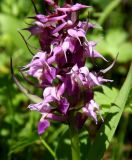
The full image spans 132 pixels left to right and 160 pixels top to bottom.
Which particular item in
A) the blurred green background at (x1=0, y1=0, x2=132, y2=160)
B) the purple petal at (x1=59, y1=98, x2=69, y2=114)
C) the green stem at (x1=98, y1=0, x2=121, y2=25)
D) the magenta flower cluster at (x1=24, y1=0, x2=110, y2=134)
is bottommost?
the blurred green background at (x1=0, y1=0, x2=132, y2=160)

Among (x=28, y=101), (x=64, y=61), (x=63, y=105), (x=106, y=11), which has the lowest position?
(x=28, y=101)

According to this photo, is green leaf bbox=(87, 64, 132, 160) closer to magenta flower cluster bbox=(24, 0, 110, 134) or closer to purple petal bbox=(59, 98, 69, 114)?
magenta flower cluster bbox=(24, 0, 110, 134)

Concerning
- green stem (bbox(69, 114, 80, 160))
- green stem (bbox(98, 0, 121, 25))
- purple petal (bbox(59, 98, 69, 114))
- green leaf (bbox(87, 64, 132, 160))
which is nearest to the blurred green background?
green stem (bbox(98, 0, 121, 25))

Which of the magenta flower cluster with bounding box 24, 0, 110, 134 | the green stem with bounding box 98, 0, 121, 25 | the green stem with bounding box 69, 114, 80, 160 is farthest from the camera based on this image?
the green stem with bounding box 98, 0, 121, 25

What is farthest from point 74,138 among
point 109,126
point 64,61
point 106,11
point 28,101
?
point 106,11

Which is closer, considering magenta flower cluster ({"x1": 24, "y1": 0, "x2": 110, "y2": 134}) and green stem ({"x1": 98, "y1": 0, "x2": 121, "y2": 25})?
magenta flower cluster ({"x1": 24, "y1": 0, "x2": 110, "y2": 134})

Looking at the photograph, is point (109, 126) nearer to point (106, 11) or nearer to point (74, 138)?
point (74, 138)

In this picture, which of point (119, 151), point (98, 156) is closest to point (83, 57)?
point (98, 156)
